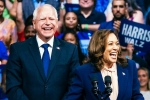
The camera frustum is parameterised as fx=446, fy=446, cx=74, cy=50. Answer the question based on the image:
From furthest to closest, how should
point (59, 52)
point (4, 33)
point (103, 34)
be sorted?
point (4, 33) < point (59, 52) < point (103, 34)

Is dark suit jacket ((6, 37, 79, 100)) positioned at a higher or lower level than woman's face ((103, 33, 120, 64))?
lower

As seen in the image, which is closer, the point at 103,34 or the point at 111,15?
the point at 103,34

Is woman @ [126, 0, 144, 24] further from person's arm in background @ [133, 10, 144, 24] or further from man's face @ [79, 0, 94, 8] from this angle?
man's face @ [79, 0, 94, 8]

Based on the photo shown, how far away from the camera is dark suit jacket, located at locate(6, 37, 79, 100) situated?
150 inches

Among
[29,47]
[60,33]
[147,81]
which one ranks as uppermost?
[29,47]

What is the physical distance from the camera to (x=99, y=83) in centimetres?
357

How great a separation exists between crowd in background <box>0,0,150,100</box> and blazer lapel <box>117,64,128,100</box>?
2399mm

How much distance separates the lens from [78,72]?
370cm

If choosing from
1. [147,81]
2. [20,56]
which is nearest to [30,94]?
[20,56]

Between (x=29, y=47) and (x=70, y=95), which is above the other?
(x=29, y=47)

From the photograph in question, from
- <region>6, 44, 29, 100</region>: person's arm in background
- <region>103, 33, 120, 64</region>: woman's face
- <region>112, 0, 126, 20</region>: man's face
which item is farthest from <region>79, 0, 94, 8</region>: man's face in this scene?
<region>103, 33, 120, 64</region>: woman's face

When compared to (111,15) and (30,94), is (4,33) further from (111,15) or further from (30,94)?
(30,94)

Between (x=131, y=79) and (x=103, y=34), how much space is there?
17.1 inches

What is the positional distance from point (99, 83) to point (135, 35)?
9.64 feet
